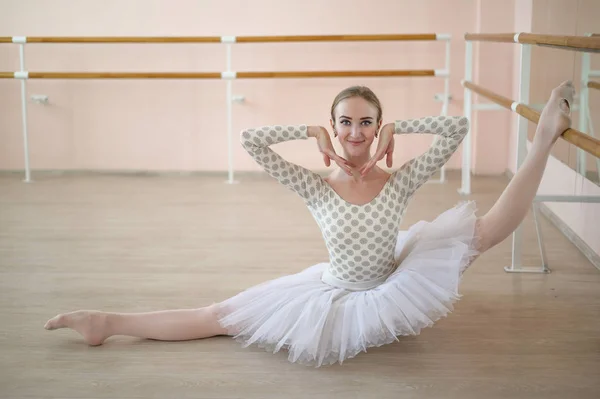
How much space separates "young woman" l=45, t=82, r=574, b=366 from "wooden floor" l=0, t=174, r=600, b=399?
64 millimetres

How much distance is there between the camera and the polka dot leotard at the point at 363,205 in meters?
2.11

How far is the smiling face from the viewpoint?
2115 millimetres

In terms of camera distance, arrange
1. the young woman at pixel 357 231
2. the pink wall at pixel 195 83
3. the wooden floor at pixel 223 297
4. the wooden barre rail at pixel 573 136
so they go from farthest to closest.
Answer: the pink wall at pixel 195 83
the young woman at pixel 357 231
the wooden floor at pixel 223 297
the wooden barre rail at pixel 573 136

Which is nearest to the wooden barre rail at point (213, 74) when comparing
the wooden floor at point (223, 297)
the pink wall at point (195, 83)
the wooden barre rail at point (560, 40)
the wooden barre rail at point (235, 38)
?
the wooden barre rail at point (235, 38)


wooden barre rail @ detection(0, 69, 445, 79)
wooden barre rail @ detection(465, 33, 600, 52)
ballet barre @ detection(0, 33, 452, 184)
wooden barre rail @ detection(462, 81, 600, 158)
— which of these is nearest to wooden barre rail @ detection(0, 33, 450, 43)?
ballet barre @ detection(0, 33, 452, 184)

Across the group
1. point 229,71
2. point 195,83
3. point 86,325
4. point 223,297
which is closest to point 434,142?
point 223,297

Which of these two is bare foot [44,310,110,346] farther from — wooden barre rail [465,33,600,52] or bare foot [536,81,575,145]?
wooden barre rail [465,33,600,52]

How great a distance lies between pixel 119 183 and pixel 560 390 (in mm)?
3273

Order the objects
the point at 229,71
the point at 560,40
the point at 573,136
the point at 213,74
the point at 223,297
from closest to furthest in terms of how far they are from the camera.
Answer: the point at 573,136 → the point at 560,40 → the point at 223,297 → the point at 213,74 → the point at 229,71

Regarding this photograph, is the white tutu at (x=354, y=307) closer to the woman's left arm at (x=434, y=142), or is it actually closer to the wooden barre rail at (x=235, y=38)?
the woman's left arm at (x=434, y=142)

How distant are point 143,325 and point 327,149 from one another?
67 centimetres

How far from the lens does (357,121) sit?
2.12m

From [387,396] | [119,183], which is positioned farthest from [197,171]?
[387,396]

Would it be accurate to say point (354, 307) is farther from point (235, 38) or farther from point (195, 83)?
point (195, 83)
